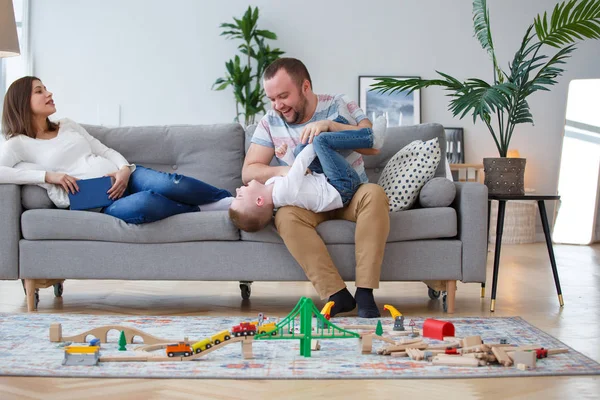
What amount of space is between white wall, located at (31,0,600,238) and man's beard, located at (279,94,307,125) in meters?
3.53

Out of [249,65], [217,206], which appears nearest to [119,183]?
[217,206]

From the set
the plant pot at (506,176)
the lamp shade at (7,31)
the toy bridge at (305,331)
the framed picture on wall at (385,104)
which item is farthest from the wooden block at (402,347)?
the framed picture on wall at (385,104)

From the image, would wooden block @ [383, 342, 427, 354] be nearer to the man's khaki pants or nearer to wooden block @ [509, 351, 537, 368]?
wooden block @ [509, 351, 537, 368]

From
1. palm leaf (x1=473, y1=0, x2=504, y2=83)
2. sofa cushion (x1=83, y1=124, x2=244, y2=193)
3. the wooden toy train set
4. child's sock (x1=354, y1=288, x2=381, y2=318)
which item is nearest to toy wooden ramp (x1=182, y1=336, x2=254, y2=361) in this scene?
the wooden toy train set

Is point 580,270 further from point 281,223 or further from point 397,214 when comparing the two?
point 281,223

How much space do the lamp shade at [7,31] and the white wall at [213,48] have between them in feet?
8.87

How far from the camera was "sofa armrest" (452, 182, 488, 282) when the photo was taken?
3076 millimetres

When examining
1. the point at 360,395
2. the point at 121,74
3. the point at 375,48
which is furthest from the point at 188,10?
the point at 360,395

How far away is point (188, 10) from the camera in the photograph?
21.8 ft

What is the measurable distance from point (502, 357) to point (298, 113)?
1.48m

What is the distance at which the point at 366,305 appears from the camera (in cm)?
284

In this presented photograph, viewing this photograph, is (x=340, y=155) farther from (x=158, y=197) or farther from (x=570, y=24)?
(x=570, y=24)

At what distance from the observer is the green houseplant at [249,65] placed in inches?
249

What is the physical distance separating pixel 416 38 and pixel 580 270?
2.88m
